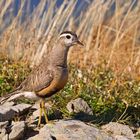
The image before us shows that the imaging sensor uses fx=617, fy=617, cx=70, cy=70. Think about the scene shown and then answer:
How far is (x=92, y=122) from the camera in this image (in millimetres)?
6570

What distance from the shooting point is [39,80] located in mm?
6312

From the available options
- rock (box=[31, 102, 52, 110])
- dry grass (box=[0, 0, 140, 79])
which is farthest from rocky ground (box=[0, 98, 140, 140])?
dry grass (box=[0, 0, 140, 79])

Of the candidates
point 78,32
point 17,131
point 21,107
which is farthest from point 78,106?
point 78,32

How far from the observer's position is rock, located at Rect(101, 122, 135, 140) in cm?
634


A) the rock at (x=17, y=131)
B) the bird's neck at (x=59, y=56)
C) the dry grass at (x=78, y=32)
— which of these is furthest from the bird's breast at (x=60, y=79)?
the dry grass at (x=78, y=32)

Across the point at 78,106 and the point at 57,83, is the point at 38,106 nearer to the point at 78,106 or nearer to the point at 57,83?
the point at 78,106

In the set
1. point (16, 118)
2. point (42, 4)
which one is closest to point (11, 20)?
point (42, 4)

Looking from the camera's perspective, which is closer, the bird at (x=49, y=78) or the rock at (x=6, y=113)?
the bird at (x=49, y=78)

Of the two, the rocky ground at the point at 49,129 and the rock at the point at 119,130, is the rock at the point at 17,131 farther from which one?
the rock at the point at 119,130

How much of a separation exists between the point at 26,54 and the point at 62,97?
1672 millimetres

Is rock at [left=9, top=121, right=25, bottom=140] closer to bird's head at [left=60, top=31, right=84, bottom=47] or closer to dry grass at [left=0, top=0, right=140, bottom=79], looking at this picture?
bird's head at [left=60, top=31, right=84, bottom=47]

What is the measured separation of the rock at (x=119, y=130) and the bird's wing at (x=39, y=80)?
0.78 m

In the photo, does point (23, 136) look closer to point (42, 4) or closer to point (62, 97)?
point (62, 97)

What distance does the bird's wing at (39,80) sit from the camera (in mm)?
6238
